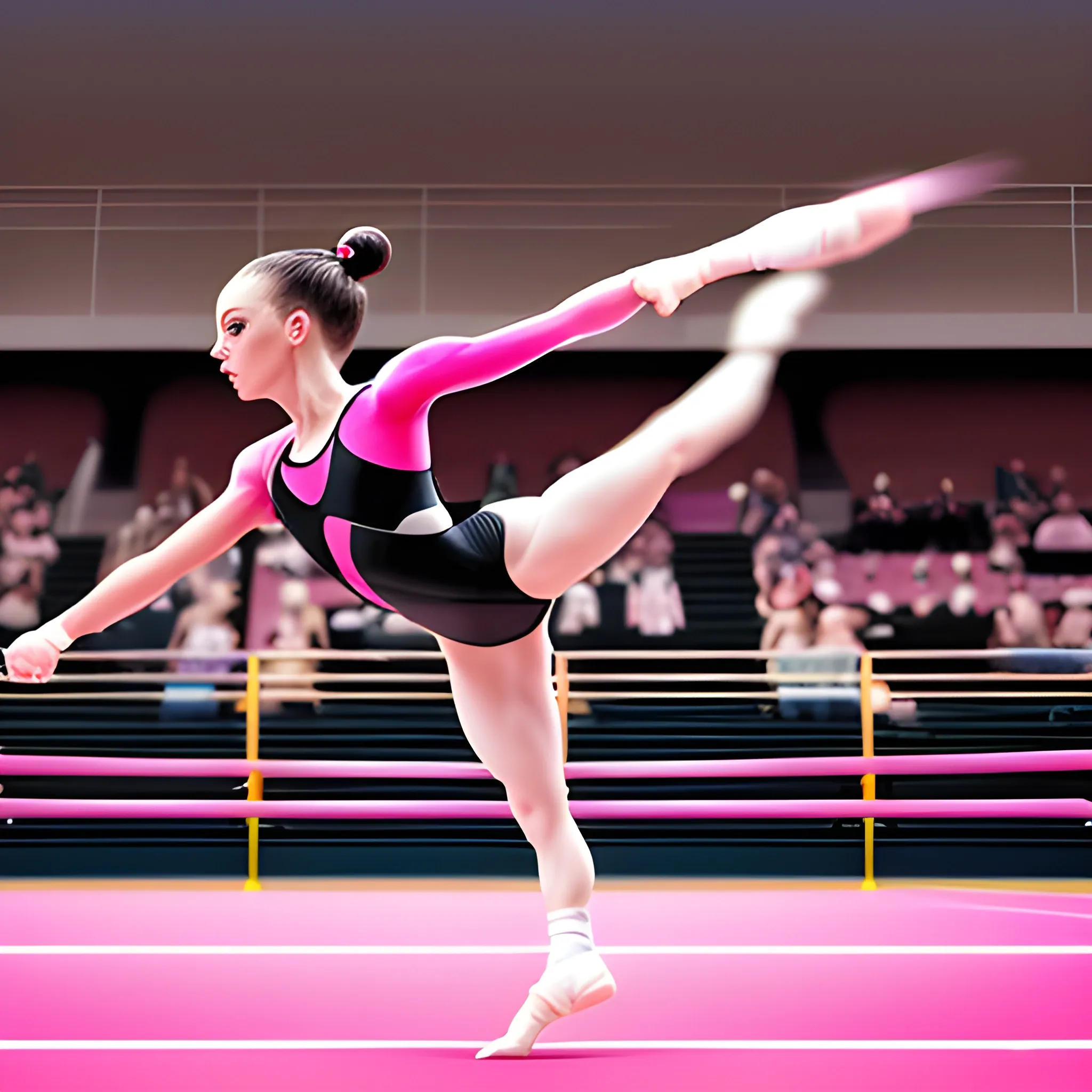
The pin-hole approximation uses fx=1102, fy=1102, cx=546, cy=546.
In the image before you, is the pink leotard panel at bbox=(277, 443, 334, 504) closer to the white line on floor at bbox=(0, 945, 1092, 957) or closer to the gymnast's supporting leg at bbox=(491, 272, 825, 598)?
the gymnast's supporting leg at bbox=(491, 272, 825, 598)

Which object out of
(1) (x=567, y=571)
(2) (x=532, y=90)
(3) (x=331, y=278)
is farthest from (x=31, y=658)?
(2) (x=532, y=90)

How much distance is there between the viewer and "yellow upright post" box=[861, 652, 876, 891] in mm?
4973

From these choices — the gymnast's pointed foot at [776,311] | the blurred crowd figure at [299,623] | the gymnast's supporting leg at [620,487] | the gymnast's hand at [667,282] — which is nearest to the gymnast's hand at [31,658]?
the gymnast's supporting leg at [620,487]

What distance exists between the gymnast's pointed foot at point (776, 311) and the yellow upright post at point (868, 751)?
320cm

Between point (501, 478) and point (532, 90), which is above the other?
point (532, 90)

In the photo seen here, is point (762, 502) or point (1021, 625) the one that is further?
point (762, 502)

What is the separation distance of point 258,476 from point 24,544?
5.09 meters

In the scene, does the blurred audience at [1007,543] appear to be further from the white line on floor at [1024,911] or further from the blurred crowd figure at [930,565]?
the white line on floor at [1024,911]

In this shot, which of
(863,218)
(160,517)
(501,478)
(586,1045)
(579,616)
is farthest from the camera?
(501,478)

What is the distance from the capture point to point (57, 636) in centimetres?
212

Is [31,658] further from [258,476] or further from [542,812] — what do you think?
[542,812]

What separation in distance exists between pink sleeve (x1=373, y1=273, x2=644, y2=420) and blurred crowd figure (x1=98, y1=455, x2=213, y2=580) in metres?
5.11

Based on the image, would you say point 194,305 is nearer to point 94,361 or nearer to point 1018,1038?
point 94,361

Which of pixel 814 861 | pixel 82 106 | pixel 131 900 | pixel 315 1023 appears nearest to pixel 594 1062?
pixel 315 1023
